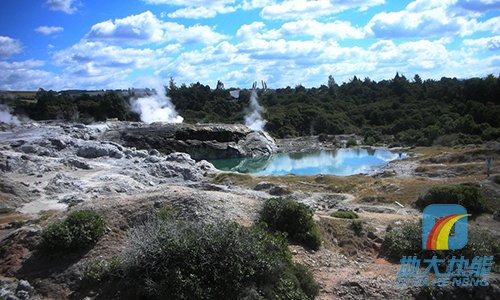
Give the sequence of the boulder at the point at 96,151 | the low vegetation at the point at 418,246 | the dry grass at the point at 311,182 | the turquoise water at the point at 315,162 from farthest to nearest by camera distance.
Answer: the turquoise water at the point at 315,162
the boulder at the point at 96,151
the dry grass at the point at 311,182
the low vegetation at the point at 418,246

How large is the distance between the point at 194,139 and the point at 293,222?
5404 cm

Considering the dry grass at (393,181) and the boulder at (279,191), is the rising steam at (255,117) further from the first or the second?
the boulder at (279,191)

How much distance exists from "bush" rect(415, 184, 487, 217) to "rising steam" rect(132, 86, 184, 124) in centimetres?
6006

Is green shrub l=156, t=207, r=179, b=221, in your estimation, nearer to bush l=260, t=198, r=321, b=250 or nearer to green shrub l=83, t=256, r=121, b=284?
green shrub l=83, t=256, r=121, b=284

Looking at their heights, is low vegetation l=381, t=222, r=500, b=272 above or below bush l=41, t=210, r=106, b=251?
below

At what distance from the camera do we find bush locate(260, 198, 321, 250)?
12250mm

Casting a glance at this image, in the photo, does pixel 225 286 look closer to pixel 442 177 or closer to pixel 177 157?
pixel 442 177

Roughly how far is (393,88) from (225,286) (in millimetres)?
104571

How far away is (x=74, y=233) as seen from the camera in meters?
10.8

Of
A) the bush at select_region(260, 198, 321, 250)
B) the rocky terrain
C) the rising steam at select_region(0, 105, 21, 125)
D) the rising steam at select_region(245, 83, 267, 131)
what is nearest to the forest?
the rising steam at select_region(245, 83, 267, 131)

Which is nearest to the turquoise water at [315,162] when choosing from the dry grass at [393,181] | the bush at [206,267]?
the dry grass at [393,181]

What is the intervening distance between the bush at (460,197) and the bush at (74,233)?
15.9m

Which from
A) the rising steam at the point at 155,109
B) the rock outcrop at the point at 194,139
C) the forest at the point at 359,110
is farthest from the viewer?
the rising steam at the point at 155,109

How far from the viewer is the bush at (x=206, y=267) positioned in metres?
8.55
